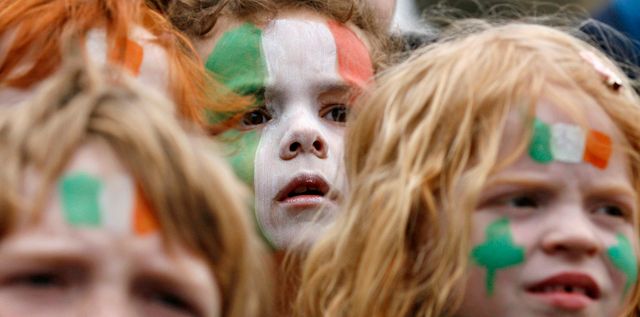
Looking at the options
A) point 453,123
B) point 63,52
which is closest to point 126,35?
point 63,52

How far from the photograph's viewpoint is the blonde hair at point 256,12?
129 inches

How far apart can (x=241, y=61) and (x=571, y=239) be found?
1230 mm

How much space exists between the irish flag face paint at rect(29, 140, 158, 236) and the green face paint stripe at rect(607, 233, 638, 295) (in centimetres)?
88

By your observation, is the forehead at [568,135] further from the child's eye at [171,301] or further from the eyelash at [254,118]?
the eyelash at [254,118]

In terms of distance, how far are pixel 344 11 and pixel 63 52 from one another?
970 millimetres

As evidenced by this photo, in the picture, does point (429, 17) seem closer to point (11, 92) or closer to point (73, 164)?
point (11, 92)

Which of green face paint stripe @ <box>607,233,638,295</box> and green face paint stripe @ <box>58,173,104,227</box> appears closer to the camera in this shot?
green face paint stripe @ <box>58,173,104,227</box>

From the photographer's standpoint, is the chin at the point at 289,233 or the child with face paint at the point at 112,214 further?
the chin at the point at 289,233

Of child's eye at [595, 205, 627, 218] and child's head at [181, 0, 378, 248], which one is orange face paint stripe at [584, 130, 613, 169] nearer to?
child's eye at [595, 205, 627, 218]

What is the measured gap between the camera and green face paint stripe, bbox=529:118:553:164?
7.58 feet

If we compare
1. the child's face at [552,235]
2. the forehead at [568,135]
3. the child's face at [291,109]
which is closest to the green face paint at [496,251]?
the child's face at [552,235]

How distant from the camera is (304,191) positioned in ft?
9.96

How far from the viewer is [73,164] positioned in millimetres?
1860

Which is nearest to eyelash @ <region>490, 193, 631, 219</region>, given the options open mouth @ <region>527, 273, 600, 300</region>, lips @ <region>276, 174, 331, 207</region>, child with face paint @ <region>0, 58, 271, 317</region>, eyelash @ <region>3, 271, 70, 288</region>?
open mouth @ <region>527, 273, 600, 300</region>
